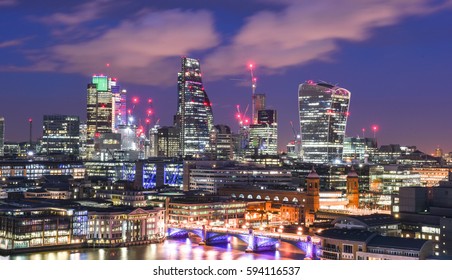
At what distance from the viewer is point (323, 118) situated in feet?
205

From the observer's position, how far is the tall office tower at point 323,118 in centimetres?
6225

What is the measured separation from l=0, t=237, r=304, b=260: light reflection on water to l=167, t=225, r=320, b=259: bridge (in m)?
0.28

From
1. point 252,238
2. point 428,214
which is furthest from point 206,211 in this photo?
point 428,214

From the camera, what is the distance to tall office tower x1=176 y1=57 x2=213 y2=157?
74375mm

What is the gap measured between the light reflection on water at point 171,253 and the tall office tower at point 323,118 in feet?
131

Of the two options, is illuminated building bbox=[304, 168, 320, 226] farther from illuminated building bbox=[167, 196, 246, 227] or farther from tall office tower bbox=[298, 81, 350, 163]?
tall office tower bbox=[298, 81, 350, 163]

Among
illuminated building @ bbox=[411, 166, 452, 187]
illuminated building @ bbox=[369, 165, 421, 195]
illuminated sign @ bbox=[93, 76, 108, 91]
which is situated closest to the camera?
illuminated building @ bbox=[369, 165, 421, 195]

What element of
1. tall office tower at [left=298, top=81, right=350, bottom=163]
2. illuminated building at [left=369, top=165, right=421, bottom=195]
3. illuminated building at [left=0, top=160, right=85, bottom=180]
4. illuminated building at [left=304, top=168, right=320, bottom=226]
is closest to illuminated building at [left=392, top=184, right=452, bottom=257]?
illuminated building at [left=304, top=168, right=320, bottom=226]

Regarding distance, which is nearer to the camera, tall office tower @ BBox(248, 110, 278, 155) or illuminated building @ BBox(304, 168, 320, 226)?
illuminated building @ BBox(304, 168, 320, 226)

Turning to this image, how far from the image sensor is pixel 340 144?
209 ft

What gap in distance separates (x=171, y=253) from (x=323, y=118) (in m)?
43.1

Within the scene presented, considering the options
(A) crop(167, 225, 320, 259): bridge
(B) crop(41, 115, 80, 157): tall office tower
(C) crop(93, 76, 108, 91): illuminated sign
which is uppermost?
→ (C) crop(93, 76, 108, 91): illuminated sign
